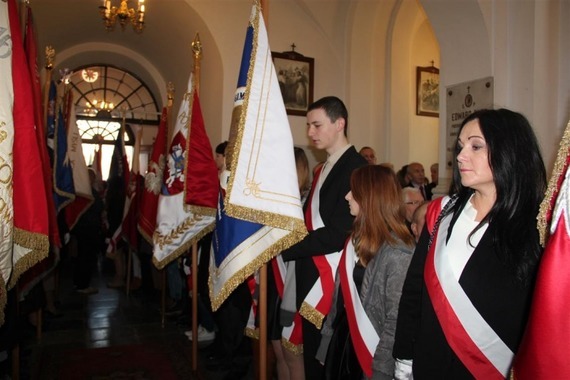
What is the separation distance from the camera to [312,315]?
7.82 feet

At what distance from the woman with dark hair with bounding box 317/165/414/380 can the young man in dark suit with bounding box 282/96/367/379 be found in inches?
6.7

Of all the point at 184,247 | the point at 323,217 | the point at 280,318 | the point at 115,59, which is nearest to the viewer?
the point at 323,217

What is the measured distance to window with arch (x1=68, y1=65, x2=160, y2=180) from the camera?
11.1 meters

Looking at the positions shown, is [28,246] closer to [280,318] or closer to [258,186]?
[258,186]

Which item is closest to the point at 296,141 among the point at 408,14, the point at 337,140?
the point at 408,14

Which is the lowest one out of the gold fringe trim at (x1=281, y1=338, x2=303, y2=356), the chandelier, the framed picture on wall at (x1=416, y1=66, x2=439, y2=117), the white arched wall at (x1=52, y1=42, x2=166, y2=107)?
the gold fringe trim at (x1=281, y1=338, x2=303, y2=356)

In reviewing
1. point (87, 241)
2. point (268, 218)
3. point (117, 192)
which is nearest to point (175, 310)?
point (87, 241)

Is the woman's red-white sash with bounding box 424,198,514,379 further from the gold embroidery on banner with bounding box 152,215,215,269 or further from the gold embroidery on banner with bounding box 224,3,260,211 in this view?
the gold embroidery on banner with bounding box 152,215,215,269

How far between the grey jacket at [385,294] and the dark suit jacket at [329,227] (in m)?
0.40

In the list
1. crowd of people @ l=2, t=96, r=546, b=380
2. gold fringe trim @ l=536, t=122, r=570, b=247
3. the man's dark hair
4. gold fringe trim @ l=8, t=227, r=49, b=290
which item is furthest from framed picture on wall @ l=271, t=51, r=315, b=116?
gold fringe trim @ l=536, t=122, r=570, b=247

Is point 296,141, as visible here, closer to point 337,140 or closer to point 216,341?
point 216,341

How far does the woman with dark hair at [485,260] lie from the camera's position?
1424 mm

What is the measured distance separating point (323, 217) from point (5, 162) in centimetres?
157

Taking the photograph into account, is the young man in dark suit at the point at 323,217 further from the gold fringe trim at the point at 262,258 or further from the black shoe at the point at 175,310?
the black shoe at the point at 175,310
